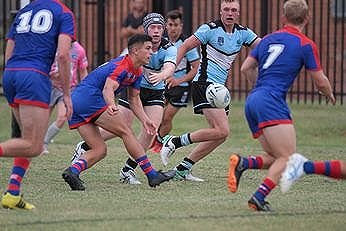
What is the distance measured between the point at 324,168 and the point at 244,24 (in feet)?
45.2

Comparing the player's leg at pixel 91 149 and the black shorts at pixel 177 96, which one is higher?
the player's leg at pixel 91 149

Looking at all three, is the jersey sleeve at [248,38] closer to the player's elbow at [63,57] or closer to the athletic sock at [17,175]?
the player's elbow at [63,57]

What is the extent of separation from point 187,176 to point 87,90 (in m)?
1.86

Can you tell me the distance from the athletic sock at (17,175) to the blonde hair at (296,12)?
2.70 m

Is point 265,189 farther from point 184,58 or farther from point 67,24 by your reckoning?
point 184,58

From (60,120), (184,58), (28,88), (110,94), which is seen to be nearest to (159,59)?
(110,94)

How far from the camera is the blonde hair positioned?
9.24 m

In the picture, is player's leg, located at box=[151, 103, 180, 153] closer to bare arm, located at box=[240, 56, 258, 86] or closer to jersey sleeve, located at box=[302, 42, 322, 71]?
bare arm, located at box=[240, 56, 258, 86]

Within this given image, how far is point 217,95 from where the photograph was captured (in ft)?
38.3

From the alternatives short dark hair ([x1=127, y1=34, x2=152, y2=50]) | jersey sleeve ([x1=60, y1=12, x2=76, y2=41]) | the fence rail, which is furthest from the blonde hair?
the fence rail

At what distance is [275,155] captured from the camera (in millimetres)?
9242

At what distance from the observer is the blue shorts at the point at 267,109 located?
9.16 metres

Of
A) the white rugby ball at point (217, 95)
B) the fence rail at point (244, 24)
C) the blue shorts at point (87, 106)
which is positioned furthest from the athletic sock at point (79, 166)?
the fence rail at point (244, 24)

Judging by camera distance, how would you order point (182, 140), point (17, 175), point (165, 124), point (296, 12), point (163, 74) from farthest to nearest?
1. point (165, 124)
2. point (182, 140)
3. point (163, 74)
4. point (17, 175)
5. point (296, 12)
